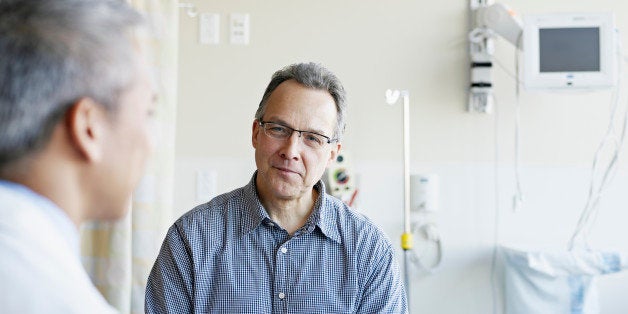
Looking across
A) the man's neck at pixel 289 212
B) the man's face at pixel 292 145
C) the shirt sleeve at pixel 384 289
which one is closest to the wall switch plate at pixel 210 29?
the man's face at pixel 292 145

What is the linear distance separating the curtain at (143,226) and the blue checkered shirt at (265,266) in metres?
0.77

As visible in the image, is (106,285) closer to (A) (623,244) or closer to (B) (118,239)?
(B) (118,239)

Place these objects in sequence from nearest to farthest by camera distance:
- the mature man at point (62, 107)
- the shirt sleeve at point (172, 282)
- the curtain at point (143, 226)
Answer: the mature man at point (62, 107)
the shirt sleeve at point (172, 282)
the curtain at point (143, 226)

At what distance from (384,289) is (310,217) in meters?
0.25

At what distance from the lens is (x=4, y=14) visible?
726 millimetres

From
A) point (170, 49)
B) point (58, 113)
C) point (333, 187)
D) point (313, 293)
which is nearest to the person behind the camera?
point (58, 113)

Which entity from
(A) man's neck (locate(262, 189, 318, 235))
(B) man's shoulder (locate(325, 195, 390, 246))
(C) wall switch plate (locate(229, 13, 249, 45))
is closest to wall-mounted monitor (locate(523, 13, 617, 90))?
(C) wall switch plate (locate(229, 13, 249, 45))

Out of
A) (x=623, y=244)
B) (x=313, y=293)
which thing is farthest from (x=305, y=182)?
(x=623, y=244)

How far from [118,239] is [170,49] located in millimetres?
697

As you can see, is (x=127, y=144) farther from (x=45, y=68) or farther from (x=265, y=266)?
(x=265, y=266)

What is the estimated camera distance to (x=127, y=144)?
76cm

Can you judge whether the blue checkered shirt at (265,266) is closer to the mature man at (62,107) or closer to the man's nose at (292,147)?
the man's nose at (292,147)

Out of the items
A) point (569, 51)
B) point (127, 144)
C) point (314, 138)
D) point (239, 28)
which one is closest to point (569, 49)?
point (569, 51)

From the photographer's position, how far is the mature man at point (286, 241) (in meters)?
1.68
